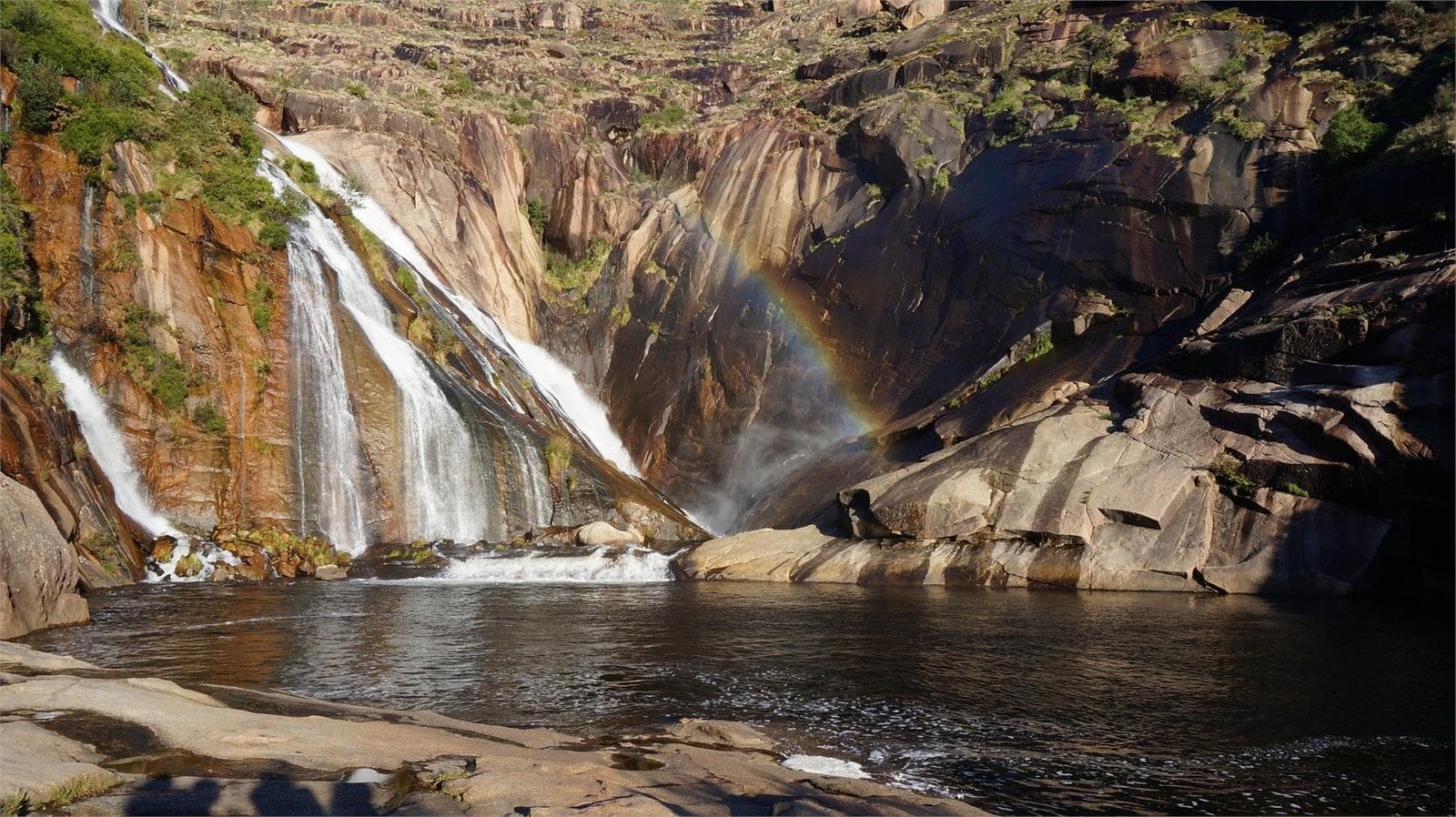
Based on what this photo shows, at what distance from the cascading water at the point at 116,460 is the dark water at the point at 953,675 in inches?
181

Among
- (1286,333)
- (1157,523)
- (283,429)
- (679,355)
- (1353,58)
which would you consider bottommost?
(1157,523)

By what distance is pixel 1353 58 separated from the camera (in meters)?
40.1

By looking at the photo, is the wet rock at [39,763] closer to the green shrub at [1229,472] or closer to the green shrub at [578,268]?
the green shrub at [1229,472]

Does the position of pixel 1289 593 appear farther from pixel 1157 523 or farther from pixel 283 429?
pixel 283 429

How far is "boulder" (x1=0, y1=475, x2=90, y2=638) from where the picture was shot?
16.1m

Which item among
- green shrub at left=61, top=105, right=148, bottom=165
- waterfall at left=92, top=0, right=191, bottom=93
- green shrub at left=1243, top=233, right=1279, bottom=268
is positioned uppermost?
waterfall at left=92, top=0, right=191, bottom=93

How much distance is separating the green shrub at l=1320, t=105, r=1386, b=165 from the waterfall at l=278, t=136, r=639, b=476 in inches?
1382

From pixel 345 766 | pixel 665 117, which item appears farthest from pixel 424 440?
pixel 665 117

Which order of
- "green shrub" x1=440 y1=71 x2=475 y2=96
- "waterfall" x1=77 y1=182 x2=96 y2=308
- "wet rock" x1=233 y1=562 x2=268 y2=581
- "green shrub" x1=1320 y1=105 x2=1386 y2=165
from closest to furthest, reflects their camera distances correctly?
"wet rock" x1=233 y1=562 x2=268 y2=581 < "waterfall" x1=77 y1=182 x2=96 y2=308 < "green shrub" x1=1320 y1=105 x2=1386 y2=165 < "green shrub" x1=440 y1=71 x2=475 y2=96

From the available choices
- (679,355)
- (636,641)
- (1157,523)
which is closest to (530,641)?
(636,641)

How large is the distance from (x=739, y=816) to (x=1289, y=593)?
2349 centimetres

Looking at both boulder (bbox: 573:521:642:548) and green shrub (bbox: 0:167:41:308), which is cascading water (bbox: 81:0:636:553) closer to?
boulder (bbox: 573:521:642:548)

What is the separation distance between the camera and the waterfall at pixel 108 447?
1113 inches

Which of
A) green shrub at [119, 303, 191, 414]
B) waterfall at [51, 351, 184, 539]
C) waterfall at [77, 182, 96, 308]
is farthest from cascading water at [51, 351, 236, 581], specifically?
waterfall at [77, 182, 96, 308]
